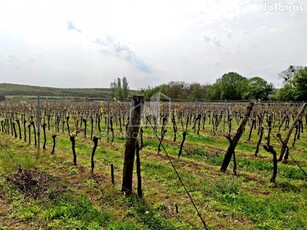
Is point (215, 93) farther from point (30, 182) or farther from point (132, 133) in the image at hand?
point (30, 182)

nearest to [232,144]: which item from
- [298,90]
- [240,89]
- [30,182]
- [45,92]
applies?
[30,182]

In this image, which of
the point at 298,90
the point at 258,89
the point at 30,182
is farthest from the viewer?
the point at 258,89

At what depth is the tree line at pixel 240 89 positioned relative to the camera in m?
38.8

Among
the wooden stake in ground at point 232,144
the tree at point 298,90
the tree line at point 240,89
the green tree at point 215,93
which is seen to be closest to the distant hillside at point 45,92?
the tree line at point 240,89

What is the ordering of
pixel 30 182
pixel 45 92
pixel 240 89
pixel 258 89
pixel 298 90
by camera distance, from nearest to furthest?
pixel 30 182 < pixel 298 90 < pixel 258 89 < pixel 240 89 < pixel 45 92

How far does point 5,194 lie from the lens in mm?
4996

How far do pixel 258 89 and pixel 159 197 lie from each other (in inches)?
1771

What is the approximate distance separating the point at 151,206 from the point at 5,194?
285 cm

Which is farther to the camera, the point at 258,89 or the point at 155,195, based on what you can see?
the point at 258,89

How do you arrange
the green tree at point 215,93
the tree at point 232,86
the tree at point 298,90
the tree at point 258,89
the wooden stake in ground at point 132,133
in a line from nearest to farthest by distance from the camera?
the wooden stake in ground at point 132,133 < the tree at point 298,90 < the tree at point 258,89 < the tree at point 232,86 < the green tree at point 215,93

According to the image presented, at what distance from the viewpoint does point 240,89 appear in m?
51.1

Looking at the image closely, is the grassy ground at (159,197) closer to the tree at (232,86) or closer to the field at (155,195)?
the field at (155,195)

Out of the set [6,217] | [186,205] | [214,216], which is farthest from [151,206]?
[6,217]

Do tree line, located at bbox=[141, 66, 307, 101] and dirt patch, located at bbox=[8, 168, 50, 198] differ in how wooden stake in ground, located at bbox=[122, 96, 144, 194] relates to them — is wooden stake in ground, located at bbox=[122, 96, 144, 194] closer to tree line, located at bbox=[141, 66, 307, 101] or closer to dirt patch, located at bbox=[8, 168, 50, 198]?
dirt patch, located at bbox=[8, 168, 50, 198]
